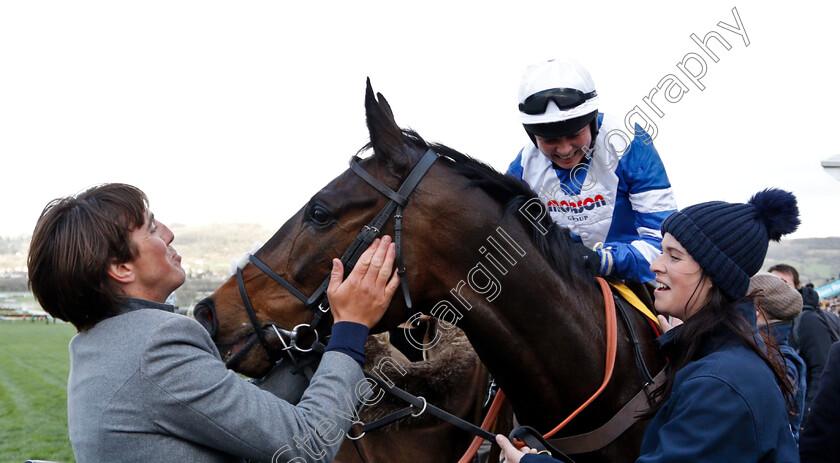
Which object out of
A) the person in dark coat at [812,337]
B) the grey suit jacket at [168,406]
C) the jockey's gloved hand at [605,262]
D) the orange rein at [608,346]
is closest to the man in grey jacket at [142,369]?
the grey suit jacket at [168,406]

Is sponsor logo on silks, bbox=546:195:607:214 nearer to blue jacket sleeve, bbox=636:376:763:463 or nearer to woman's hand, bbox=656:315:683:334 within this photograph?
woman's hand, bbox=656:315:683:334

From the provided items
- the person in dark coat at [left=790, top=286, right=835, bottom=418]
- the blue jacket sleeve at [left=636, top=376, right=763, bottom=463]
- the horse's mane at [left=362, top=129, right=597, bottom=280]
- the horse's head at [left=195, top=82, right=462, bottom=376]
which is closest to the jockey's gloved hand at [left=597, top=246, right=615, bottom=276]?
the horse's mane at [left=362, top=129, right=597, bottom=280]

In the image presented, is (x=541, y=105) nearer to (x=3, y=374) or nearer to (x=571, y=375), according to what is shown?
(x=571, y=375)

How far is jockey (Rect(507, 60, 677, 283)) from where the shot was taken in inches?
96.8

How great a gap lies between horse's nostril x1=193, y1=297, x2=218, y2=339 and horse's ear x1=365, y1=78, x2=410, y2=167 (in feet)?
2.83

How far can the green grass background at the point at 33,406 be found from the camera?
8156 millimetres

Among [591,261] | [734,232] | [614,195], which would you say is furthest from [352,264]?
[614,195]

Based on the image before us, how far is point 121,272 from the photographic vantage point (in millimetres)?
1589

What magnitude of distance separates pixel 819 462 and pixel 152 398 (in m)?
2.02

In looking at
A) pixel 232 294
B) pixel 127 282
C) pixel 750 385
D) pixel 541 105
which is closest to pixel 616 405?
pixel 750 385

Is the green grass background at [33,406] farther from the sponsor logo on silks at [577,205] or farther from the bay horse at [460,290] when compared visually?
the sponsor logo on silks at [577,205]

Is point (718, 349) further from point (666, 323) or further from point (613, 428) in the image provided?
point (666, 323)

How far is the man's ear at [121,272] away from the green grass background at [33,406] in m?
7.68

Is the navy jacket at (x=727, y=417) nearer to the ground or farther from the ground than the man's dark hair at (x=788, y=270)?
farther from the ground
